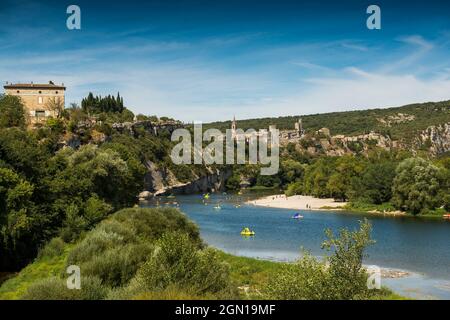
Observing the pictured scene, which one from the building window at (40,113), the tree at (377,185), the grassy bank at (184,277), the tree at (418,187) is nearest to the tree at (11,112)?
the building window at (40,113)

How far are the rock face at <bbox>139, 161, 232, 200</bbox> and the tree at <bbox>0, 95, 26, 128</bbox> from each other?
32458 mm

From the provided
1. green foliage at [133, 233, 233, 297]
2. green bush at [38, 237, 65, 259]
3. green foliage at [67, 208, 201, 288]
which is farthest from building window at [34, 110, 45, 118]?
green foliage at [133, 233, 233, 297]

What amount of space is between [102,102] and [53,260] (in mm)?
107391

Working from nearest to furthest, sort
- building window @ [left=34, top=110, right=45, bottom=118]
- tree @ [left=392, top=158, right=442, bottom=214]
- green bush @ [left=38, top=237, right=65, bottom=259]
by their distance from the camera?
1. green bush @ [left=38, top=237, right=65, bottom=259]
2. tree @ [left=392, top=158, right=442, bottom=214]
3. building window @ [left=34, top=110, right=45, bottom=118]

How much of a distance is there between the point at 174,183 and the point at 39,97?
4243cm

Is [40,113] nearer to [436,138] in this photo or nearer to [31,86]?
[31,86]

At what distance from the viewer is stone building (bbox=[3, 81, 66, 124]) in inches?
4213

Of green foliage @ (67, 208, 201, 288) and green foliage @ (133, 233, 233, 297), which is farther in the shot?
green foliage @ (67, 208, 201, 288)

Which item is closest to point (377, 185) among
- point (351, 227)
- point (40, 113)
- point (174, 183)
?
point (351, 227)

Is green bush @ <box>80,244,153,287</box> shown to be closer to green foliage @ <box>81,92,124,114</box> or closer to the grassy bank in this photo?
the grassy bank

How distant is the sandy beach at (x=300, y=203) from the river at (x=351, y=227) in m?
6.44
